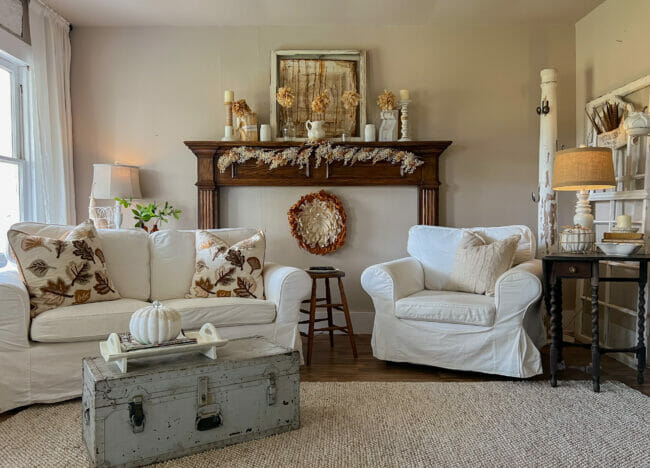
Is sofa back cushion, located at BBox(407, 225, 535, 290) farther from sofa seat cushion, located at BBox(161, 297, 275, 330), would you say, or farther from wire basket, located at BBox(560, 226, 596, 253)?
sofa seat cushion, located at BBox(161, 297, 275, 330)

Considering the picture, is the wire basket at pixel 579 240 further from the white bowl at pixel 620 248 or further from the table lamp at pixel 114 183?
the table lamp at pixel 114 183

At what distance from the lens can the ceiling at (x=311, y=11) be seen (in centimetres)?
388

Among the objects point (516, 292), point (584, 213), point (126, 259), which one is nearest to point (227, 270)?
point (126, 259)

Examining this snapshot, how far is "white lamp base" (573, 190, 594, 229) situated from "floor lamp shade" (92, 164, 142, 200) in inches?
129

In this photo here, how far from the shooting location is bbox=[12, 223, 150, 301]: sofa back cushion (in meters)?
3.23

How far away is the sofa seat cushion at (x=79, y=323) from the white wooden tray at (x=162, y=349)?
594mm

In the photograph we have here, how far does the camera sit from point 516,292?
2.95 metres

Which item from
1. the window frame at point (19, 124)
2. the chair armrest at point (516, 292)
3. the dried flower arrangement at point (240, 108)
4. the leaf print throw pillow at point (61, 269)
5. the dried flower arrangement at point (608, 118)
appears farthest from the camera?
the dried flower arrangement at point (240, 108)

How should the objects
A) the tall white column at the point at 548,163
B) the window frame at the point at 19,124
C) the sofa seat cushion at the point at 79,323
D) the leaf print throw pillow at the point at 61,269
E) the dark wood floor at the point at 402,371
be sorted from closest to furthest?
the sofa seat cushion at the point at 79,323
the leaf print throw pillow at the point at 61,269
the dark wood floor at the point at 402,371
the window frame at the point at 19,124
the tall white column at the point at 548,163

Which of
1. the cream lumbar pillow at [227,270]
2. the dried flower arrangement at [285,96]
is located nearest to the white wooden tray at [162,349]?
the cream lumbar pillow at [227,270]

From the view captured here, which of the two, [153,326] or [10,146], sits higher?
[10,146]

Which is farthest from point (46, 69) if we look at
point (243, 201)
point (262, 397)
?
point (262, 397)

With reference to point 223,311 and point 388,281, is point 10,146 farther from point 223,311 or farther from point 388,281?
point 388,281

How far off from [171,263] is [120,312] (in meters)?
0.67
